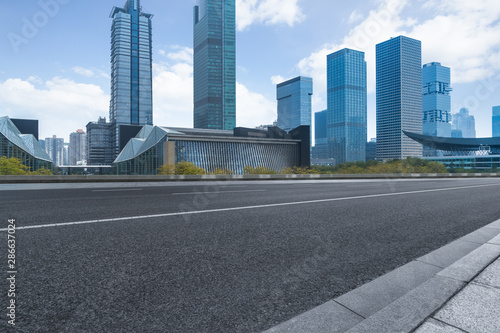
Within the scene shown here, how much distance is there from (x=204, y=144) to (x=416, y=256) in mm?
75354

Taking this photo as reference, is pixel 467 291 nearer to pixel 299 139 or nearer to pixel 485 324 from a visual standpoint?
pixel 485 324

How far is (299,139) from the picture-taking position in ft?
285

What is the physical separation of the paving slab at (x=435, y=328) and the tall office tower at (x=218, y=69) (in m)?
189

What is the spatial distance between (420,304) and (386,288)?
0.33 metres

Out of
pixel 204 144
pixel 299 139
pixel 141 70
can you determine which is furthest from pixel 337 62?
pixel 141 70

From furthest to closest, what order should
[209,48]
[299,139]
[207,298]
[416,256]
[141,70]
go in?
[209,48] < [141,70] < [299,139] < [416,256] < [207,298]

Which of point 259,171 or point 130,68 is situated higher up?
point 130,68

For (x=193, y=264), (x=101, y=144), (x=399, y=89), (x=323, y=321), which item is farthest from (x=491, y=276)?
(x=101, y=144)

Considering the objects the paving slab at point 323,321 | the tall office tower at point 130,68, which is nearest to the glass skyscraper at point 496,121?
the paving slab at point 323,321

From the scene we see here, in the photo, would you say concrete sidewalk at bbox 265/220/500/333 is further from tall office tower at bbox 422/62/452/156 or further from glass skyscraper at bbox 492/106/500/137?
glass skyscraper at bbox 492/106/500/137

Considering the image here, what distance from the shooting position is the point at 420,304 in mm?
1977

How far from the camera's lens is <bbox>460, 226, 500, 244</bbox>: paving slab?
152 inches

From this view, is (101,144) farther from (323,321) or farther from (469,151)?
(469,151)

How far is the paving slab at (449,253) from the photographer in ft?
9.63
